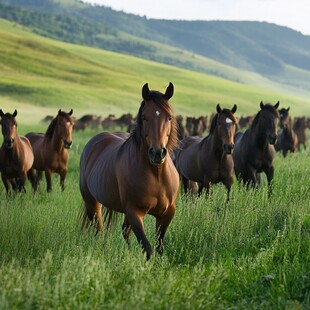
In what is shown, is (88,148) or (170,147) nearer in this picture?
(170,147)

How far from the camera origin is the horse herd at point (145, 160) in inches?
252

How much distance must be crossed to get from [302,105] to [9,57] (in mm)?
63387

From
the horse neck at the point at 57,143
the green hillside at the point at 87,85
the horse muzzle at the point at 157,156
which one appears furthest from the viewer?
the green hillside at the point at 87,85

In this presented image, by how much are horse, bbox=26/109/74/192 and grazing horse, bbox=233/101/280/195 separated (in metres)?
4.73

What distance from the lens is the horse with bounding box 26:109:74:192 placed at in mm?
14516

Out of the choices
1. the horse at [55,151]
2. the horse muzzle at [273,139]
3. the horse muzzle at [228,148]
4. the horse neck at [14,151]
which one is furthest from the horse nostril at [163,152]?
the horse at [55,151]

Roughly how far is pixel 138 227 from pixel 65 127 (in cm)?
850

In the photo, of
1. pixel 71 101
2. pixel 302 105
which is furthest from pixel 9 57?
pixel 302 105

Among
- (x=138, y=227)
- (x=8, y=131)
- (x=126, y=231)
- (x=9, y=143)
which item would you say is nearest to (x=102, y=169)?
(x=126, y=231)

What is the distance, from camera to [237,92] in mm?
122188

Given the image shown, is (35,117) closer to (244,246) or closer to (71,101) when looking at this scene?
(71,101)

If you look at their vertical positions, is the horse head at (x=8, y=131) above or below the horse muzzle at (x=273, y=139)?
below

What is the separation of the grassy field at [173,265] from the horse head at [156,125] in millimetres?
1090

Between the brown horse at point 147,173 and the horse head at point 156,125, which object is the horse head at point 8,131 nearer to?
the brown horse at point 147,173
